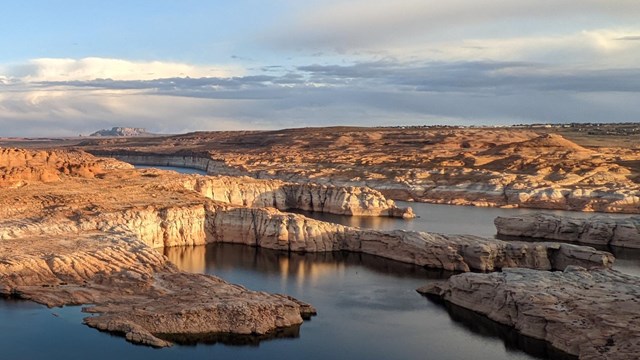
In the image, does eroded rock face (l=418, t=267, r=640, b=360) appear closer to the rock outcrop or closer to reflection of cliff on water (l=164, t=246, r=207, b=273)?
reflection of cliff on water (l=164, t=246, r=207, b=273)

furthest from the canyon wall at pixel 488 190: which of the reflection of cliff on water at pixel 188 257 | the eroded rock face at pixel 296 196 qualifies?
the reflection of cliff on water at pixel 188 257

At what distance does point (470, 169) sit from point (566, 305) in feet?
196

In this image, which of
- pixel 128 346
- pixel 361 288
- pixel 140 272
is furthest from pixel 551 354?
pixel 140 272

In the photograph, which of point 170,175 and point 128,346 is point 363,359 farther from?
point 170,175

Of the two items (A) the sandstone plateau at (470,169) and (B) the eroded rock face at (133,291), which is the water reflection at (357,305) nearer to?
(B) the eroded rock face at (133,291)

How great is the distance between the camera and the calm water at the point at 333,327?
27.2 m

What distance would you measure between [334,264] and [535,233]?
21.2m

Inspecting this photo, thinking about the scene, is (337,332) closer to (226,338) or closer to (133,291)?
(226,338)

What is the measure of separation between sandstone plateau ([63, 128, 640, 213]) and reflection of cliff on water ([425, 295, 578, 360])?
44126 millimetres

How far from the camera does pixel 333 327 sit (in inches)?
1220

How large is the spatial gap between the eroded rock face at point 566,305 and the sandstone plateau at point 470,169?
42548mm

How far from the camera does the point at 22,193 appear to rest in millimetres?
47906

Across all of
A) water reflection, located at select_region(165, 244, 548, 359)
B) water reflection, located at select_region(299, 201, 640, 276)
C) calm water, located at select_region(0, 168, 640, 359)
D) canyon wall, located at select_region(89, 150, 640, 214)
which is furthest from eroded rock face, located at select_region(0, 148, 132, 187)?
canyon wall, located at select_region(89, 150, 640, 214)

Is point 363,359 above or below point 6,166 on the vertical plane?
below
